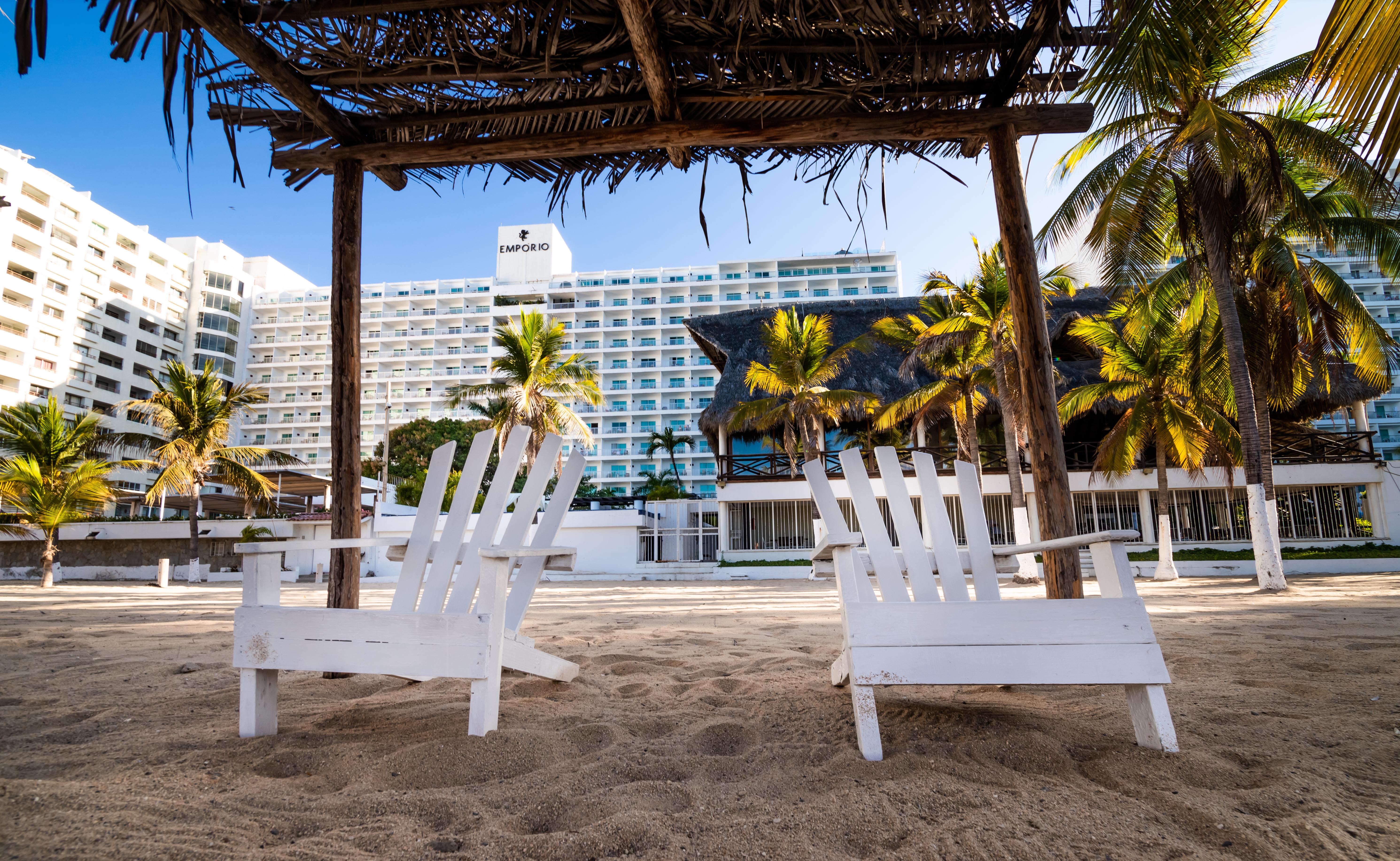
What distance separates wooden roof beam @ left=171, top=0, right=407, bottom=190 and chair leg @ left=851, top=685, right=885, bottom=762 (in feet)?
12.5

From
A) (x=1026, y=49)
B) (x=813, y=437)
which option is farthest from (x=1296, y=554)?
(x=1026, y=49)

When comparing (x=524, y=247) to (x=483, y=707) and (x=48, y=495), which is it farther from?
(x=483, y=707)

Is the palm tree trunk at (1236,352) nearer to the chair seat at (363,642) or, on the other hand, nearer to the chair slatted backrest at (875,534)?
the chair slatted backrest at (875,534)

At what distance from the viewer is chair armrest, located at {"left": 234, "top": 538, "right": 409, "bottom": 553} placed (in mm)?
2557

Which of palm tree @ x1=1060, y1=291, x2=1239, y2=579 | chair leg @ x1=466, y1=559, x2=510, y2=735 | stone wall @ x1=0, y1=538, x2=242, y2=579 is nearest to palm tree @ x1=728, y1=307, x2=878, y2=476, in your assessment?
palm tree @ x1=1060, y1=291, x2=1239, y2=579

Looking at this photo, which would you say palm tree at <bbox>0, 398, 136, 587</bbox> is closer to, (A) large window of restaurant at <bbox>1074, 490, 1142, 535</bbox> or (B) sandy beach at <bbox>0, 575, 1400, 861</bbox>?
(B) sandy beach at <bbox>0, 575, 1400, 861</bbox>

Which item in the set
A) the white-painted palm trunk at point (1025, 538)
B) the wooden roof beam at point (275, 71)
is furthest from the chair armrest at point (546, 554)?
the white-painted palm trunk at point (1025, 538)

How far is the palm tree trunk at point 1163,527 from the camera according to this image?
12992 millimetres

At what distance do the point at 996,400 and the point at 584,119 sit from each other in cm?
1699

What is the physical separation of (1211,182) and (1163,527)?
20.7 feet

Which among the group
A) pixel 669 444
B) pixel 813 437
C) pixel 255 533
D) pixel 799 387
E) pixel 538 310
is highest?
pixel 538 310

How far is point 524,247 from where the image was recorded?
6347 cm

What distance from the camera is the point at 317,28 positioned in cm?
338

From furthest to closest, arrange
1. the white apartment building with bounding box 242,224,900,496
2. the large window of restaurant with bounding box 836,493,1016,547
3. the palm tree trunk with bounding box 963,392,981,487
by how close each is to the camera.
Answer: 1. the white apartment building with bounding box 242,224,900,496
2. the large window of restaurant with bounding box 836,493,1016,547
3. the palm tree trunk with bounding box 963,392,981,487
